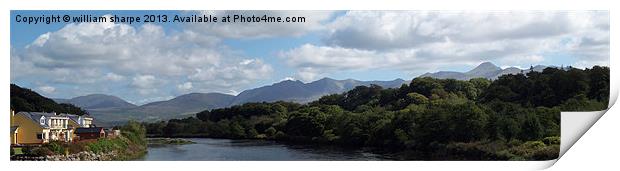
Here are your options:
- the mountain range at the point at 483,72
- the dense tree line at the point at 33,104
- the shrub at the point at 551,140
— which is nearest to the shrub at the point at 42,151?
the dense tree line at the point at 33,104

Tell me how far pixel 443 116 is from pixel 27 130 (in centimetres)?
464

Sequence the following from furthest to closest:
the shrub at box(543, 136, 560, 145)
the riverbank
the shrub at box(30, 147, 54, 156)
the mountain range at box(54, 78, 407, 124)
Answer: the riverbank, the shrub at box(543, 136, 560, 145), the mountain range at box(54, 78, 407, 124), the shrub at box(30, 147, 54, 156)

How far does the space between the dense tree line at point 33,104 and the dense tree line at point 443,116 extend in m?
0.96

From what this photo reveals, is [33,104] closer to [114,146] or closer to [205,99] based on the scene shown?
[114,146]

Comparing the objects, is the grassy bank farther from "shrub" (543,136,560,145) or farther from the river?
"shrub" (543,136,560,145)

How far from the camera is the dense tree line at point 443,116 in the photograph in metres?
10.5

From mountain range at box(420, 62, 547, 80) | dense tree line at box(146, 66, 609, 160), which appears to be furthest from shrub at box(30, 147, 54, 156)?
mountain range at box(420, 62, 547, 80)

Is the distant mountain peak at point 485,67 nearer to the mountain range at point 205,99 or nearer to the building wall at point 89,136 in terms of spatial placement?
the mountain range at point 205,99

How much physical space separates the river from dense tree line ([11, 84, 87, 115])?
3.26ft

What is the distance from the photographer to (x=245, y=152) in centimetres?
1052

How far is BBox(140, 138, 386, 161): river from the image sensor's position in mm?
10344

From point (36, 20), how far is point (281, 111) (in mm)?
2896

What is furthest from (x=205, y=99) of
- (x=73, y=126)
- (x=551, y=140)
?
(x=551, y=140)

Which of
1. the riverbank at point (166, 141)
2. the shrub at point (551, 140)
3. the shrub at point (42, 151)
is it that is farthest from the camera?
the riverbank at point (166, 141)
